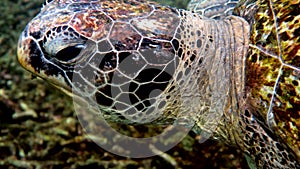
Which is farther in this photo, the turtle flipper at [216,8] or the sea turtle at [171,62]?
the turtle flipper at [216,8]

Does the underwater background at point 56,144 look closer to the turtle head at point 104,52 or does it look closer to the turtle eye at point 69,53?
the turtle head at point 104,52

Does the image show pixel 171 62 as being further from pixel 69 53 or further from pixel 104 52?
pixel 69 53

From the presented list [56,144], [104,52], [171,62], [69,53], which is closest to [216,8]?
[171,62]

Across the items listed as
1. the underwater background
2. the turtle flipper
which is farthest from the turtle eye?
the underwater background

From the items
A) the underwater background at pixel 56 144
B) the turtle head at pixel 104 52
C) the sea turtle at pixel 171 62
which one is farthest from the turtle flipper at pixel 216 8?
the underwater background at pixel 56 144

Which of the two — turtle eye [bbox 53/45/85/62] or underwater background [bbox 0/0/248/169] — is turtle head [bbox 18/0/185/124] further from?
underwater background [bbox 0/0/248/169]

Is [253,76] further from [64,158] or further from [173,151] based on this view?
[64,158]

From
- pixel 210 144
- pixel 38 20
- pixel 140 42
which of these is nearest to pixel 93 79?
pixel 140 42
